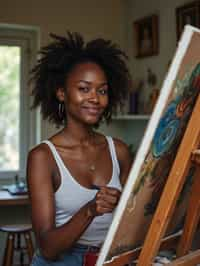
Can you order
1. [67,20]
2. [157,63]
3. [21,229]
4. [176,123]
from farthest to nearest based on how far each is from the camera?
[67,20]
[157,63]
[21,229]
[176,123]

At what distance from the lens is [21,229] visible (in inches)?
129

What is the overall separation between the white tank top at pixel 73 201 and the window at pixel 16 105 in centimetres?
264

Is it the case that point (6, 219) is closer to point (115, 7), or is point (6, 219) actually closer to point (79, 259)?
point (115, 7)

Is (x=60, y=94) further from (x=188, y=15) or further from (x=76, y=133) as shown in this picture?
(x=188, y=15)

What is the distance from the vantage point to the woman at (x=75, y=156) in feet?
3.93

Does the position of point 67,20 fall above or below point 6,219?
above

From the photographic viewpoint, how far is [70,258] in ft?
4.38

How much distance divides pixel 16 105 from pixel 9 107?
6 cm

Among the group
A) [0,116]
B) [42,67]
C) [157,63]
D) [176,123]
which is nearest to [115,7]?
[157,63]

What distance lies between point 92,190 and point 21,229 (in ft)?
6.82

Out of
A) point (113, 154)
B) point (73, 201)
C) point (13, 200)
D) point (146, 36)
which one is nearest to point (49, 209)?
point (73, 201)

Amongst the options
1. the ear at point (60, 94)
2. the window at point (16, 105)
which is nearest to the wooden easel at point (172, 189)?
the ear at point (60, 94)

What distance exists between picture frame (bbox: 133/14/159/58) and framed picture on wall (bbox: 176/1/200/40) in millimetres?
302

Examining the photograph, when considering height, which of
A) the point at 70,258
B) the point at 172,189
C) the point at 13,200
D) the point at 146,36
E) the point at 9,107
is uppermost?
the point at 146,36
